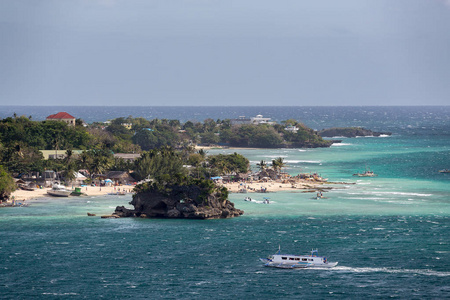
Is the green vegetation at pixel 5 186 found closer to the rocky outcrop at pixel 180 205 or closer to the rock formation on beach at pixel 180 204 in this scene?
the rock formation on beach at pixel 180 204

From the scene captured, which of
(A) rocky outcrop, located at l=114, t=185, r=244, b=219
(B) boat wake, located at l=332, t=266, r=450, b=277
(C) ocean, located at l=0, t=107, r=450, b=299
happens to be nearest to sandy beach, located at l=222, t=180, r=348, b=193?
(C) ocean, located at l=0, t=107, r=450, b=299

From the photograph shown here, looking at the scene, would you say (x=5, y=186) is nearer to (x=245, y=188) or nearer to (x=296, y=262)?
(x=245, y=188)

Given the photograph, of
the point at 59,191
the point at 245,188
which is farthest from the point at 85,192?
the point at 245,188

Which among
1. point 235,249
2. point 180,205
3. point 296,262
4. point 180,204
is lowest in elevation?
point 296,262

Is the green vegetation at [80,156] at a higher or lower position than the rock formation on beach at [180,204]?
higher

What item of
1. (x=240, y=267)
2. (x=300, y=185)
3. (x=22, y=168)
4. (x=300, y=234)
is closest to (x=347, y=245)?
(x=300, y=234)

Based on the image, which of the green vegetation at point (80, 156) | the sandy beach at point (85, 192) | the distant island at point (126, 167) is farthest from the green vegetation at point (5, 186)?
the green vegetation at point (80, 156)

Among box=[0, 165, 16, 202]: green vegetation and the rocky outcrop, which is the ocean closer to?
the rocky outcrop

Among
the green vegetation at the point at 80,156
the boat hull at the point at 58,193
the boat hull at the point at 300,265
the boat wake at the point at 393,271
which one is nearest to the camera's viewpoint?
the boat wake at the point at 393,271

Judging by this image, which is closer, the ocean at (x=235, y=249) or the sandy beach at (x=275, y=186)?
the ocean at (x=235, y=249)
